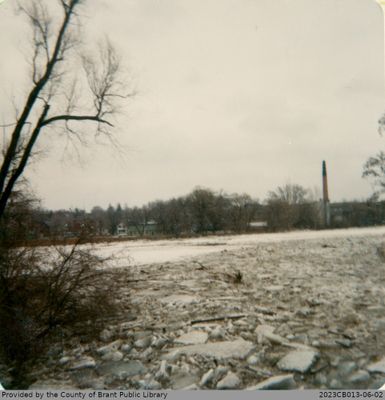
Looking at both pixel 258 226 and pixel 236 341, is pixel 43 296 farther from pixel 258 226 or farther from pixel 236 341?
pixel 258 226

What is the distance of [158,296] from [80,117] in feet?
15.9

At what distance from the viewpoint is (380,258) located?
8602 millimetres

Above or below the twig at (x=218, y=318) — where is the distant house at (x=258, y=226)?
above

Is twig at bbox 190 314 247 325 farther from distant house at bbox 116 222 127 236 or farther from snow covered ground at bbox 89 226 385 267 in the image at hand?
distant house at bbox 116 222 127 236

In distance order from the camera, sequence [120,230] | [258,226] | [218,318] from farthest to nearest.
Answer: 1. [258,226]
2. [120,230]
3. [218,318]

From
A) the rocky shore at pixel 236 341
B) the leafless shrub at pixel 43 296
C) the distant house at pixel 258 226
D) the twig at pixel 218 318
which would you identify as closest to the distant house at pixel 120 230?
the rocky shore at pixel 236 341

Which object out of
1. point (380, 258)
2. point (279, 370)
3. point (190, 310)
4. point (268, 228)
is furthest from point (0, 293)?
point (268, 228)

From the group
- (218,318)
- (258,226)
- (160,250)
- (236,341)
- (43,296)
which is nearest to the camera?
(236,341)

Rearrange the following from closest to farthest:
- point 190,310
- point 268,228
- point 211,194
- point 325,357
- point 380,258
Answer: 1. point 325,357
2. point 190,310
3. point 380,258
4. point 211,194
5. point 268,228

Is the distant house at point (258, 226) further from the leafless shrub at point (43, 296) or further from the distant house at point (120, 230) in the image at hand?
the leafless shrub at point (43, 296)

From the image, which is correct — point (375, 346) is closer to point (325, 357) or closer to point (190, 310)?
point (325, 357)

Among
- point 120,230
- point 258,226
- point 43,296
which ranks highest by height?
point 120,230

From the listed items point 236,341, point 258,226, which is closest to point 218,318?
point 236,341

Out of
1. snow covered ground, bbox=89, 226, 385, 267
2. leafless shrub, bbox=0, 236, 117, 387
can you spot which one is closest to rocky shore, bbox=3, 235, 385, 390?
leafless shrub, bbox=0, 236, 117, 387
